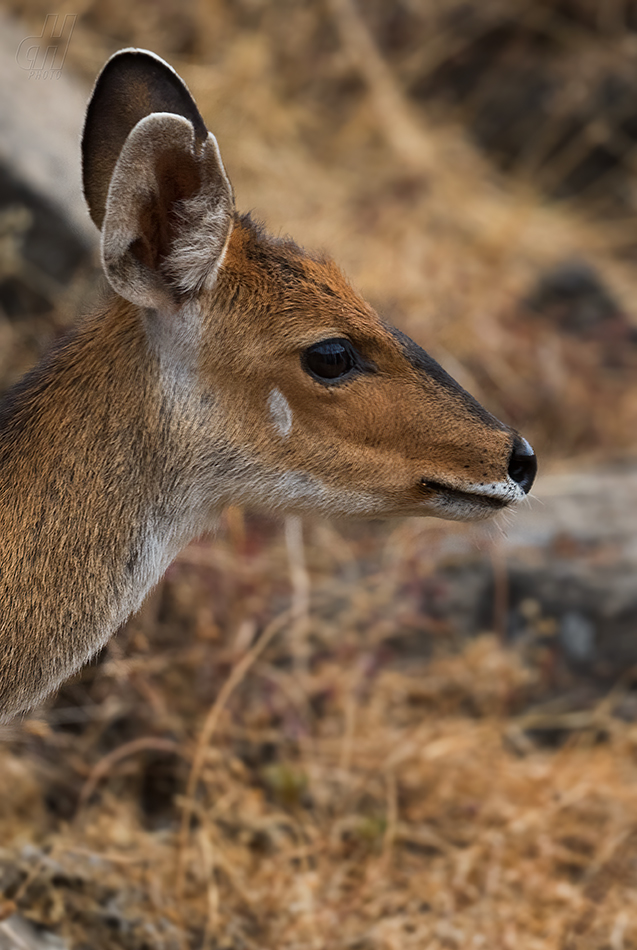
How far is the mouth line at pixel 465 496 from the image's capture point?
98.1 inches

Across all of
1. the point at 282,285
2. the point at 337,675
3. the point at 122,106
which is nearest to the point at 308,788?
the point at 337,675

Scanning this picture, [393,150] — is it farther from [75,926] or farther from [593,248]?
[75,926]

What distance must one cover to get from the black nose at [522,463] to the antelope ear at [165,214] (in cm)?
87

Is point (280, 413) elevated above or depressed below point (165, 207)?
below

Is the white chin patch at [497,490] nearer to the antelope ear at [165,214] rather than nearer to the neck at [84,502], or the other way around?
the neck at [84,502]

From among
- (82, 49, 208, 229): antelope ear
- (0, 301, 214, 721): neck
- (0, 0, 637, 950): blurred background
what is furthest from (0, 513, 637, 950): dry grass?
(82, 49, 208, 229): antelope ear

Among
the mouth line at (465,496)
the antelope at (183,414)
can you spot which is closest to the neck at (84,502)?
the antelope at (183,414)

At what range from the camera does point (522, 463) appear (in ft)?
8.32

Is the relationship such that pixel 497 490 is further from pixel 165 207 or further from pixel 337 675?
pixel 337 675

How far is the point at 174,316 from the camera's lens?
7.82 ft

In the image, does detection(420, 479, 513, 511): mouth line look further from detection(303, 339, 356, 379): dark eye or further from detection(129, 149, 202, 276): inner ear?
detection(129, 149, 202, 276): inner ear

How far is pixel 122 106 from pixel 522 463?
4.22 ft

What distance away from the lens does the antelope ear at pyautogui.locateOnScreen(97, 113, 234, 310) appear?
6.95 ft

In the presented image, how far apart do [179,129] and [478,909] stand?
8.88 ft
